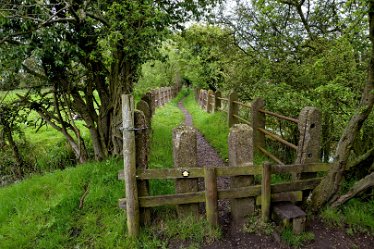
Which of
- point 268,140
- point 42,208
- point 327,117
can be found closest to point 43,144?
point 42,208

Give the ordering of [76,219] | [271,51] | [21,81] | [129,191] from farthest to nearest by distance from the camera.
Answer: [271,51]
[21,81]
[76,219]
[129,191]

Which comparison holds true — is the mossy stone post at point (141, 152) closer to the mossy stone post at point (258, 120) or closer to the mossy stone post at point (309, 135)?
the mossy stone post at point (309, 135)

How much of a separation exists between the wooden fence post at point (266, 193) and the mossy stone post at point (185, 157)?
3.11 ft

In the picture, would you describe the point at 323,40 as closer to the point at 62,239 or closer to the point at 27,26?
the point at 27,26

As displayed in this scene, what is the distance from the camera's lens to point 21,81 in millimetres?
5953

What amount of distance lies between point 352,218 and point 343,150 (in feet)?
3.29

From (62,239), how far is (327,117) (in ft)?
16.3

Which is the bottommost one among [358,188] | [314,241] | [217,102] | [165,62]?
[314,241]

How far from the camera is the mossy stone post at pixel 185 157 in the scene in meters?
3.77

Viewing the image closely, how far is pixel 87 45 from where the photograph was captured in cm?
539

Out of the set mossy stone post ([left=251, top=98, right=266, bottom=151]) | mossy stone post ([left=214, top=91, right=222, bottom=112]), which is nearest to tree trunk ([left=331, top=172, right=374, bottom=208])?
mossy stone post ([left=251, top=98, right=266, bottom=151])

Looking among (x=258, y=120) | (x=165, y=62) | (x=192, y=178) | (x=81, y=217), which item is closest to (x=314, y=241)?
(x=192, y=178)

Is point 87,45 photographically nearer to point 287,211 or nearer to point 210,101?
point 287,211

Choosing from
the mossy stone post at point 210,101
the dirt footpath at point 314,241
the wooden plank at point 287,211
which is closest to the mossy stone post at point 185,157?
the dirt footpath at point 314,241
